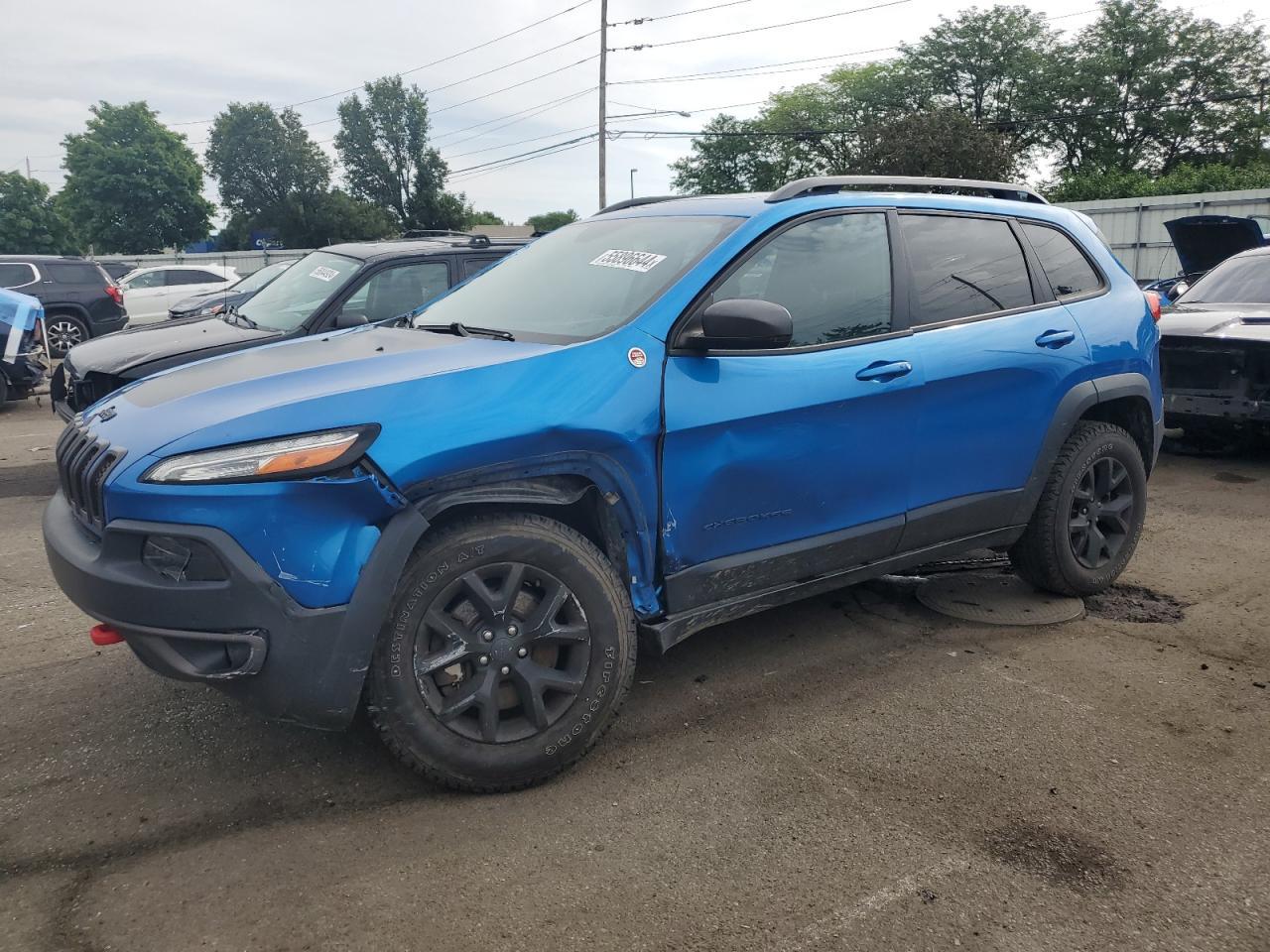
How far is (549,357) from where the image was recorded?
9.86 feet

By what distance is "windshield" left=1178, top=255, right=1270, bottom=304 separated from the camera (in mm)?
7977

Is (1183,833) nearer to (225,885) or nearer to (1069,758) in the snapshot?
(1069,758)

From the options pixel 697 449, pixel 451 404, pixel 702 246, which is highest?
pixel 702 246

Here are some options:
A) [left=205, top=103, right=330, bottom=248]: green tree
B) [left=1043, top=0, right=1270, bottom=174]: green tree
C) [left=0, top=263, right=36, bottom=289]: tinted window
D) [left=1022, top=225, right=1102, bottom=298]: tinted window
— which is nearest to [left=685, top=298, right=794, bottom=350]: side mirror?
[left=1022, top=225, right=1102, bottom=298]: tinted window

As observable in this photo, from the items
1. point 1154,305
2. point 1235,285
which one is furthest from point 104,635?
point 1235,285

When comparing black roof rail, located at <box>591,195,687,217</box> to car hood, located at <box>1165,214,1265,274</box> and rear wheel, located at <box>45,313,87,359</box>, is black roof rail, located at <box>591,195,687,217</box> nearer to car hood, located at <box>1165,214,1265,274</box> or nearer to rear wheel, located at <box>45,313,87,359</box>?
car hood, located at <box>1165,214,1265,274</box>

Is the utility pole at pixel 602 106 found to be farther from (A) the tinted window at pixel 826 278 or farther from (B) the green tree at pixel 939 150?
(A) the tinted window at pixel 826 278

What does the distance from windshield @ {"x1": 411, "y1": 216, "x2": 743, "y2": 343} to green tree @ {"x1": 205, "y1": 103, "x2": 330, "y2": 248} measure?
77.5 metres

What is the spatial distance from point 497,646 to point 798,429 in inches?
50.0

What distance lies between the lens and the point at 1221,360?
287 inches

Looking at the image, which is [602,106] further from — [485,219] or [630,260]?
[485,219]

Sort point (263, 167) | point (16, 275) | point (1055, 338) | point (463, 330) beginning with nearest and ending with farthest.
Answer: point (463, 330) → point (1055, 338) → point (16, 275) → point (263, 167)

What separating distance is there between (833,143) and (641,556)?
6993 cm

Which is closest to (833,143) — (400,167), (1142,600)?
(400,167)
